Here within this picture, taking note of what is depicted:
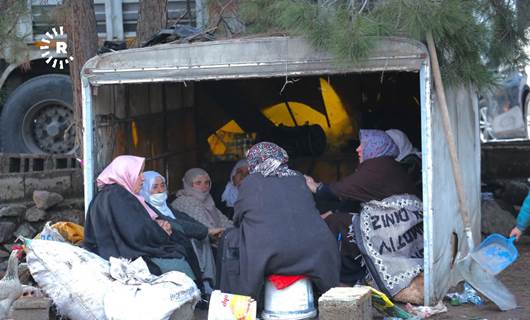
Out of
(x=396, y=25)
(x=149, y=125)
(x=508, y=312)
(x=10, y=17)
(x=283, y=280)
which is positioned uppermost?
(x=10, y=17)

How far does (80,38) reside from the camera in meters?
8.27

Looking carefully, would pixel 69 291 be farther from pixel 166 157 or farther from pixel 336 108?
pixel 336 108

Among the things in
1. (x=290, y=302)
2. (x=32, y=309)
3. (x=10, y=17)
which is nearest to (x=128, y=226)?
(x=32, y=309)

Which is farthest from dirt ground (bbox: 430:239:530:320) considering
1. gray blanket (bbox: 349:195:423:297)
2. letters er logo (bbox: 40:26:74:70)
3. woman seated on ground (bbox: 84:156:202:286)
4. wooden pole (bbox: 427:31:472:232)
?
letters er logo (bbox: 40:26:74:70)

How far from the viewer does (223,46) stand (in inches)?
255

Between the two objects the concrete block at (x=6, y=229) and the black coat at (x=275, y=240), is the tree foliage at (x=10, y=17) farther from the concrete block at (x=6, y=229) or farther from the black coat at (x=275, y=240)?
the black coat at (x=275, y=240)

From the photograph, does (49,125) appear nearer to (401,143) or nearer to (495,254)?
(401,143)

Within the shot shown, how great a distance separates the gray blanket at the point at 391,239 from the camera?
6.69m

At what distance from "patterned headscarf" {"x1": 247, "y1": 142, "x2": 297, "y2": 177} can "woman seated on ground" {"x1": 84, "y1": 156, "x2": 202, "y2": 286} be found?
0.74 metres

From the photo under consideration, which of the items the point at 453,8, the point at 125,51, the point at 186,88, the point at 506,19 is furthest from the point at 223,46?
the point at 186,88

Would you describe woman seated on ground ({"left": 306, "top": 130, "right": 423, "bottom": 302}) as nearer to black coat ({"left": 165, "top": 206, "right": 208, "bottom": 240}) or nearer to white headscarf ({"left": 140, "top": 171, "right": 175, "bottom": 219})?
black coat ({"left": 165, "top": 206, "right": 208, "bottom": 240})

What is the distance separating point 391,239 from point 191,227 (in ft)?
4.57

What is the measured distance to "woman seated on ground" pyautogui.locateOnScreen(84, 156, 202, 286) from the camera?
6.43 m

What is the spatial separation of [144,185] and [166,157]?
5.20 ft
